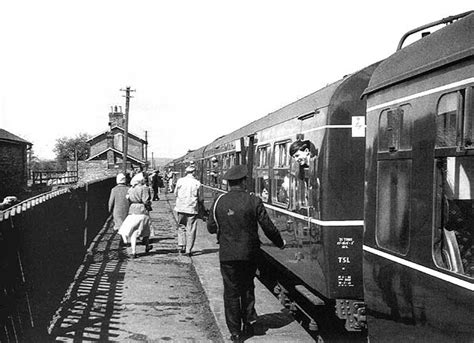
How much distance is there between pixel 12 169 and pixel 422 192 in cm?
4935

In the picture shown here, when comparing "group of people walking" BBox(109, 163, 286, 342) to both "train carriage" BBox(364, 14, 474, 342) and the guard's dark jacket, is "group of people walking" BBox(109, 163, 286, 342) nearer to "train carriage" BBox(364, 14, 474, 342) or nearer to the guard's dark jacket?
the guard's dark jacket

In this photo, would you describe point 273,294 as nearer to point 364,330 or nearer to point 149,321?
point 149,321

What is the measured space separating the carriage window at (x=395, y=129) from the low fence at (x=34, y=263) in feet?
10.0

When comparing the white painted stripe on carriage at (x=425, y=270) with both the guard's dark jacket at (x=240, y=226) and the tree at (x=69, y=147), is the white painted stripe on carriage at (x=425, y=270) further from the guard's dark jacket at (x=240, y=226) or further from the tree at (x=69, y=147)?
the tree at (x=69, y=147)

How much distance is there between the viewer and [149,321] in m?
7.64

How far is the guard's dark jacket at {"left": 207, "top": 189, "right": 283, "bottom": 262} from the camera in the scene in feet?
20.8

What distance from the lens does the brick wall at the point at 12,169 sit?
45319mm

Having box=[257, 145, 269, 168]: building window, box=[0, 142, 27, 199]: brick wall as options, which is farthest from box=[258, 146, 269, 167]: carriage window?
box=[0, 142, 27, 199]: brick wall

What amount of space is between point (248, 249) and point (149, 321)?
6.57 ft

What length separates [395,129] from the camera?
14.9 ft

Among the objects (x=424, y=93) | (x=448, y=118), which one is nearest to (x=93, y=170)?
(x=424, y=93)

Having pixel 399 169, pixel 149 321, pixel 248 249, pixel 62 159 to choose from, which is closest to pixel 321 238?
pixel 248 249

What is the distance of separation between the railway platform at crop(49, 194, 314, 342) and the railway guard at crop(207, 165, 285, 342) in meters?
0.42

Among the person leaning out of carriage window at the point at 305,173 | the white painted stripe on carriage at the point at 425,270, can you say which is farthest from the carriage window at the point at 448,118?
the person leaning out of carriage window at the point at 305,173
